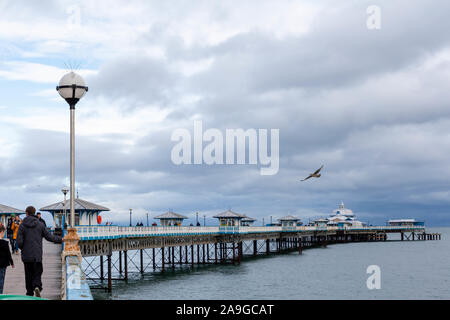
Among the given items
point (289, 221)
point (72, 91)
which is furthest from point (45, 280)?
point (289, 221)

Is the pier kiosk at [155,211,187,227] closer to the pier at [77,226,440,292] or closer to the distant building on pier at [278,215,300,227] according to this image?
the pier at [77,226,440,292]

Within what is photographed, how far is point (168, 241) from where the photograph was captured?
60.9 m

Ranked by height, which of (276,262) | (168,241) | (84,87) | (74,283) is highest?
(84,87)

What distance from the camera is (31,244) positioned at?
11422 millimetres

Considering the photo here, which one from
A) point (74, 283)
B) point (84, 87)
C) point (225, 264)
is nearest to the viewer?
point (74, 283)

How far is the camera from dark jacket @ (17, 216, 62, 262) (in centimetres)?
1135

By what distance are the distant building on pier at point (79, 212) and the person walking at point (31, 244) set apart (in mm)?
37790

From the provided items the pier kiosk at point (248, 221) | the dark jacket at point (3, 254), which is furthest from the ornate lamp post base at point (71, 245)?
the pier kiosk at point (248, 221)

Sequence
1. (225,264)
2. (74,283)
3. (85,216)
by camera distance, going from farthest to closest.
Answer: (225,264)
(85,216)
(74,283)

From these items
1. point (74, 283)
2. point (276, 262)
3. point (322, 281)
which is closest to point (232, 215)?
point (276, 262)

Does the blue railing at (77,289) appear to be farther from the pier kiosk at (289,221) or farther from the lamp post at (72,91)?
the pier kiosk at (289,221)

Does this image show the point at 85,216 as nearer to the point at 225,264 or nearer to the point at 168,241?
the point at 168,241
